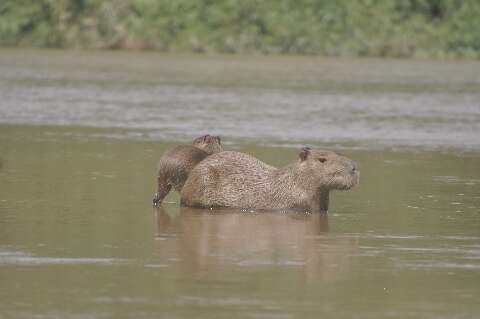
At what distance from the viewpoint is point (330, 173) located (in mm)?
12141

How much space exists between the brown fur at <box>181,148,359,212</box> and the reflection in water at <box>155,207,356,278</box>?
120 mm

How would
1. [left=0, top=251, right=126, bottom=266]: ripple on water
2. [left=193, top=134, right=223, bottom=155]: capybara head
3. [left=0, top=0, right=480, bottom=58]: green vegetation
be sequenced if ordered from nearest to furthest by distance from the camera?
1. [left=0, top=251, right=126, bottom=266]: ripple on water
2. [left=193, top=134, right=223, bottom=155]: capybara head
3. [left=0, top=0, right=480, bottom=58]: green vegetation

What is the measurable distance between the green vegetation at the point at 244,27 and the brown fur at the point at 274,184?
2955 cm

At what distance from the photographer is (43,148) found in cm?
1670

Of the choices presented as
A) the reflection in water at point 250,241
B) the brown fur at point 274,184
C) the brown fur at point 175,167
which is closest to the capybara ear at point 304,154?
the brown fur at point 274,184

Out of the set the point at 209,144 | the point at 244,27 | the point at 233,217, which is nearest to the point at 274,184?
the point at 233,217

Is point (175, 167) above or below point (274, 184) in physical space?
above

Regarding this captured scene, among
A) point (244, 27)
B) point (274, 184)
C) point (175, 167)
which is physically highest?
point (244, 27)

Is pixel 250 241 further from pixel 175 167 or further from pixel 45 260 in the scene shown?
pixel 175 167

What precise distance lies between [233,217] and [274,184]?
2.00ft

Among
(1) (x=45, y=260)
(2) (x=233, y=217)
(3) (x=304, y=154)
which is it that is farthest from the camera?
(3) (x=304, y=154)

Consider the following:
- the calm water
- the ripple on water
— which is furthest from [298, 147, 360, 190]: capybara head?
the ripple on water

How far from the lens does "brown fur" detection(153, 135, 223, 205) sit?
12.5 meters

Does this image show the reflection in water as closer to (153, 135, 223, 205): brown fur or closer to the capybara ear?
(153, 135, 223, 205): brown fur
